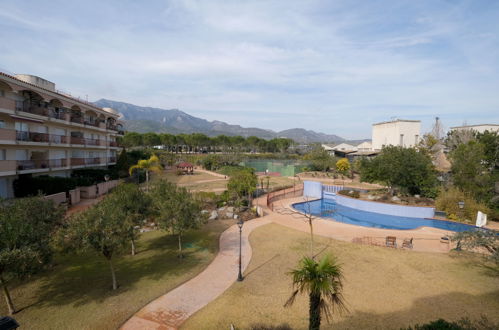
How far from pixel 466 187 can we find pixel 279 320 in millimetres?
25892

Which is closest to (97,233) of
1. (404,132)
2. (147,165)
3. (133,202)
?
(133,202)

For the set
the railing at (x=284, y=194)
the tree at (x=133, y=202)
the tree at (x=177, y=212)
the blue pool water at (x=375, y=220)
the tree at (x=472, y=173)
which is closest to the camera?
the tree at (x=177, y=212)

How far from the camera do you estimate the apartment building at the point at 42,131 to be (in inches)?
873

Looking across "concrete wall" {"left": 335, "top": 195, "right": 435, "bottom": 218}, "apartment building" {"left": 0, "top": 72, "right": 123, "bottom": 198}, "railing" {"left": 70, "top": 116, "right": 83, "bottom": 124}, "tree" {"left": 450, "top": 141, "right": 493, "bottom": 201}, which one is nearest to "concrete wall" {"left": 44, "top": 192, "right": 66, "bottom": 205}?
"apartment building" {"left": 0, "top": 72, "right": 123, "bottom": 198}

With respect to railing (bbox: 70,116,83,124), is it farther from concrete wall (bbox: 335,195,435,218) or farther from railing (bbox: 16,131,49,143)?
concrete wall (bbox: 335,195,435,218)

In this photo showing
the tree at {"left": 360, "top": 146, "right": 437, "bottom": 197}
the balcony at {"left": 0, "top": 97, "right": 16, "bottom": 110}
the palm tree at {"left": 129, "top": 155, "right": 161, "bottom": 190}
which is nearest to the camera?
the balcony at {"left": 0, "top": 97, "right": 16, "bottom": 110}

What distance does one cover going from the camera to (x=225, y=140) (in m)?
102

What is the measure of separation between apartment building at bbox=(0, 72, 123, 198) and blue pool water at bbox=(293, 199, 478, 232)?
26.4 metres

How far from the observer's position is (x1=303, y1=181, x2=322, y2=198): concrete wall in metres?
36.6

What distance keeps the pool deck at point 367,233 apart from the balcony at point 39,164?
75.3 ft

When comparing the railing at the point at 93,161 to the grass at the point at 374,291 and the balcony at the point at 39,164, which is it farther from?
the grass at the point at 374,291

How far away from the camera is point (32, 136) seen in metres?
24.8

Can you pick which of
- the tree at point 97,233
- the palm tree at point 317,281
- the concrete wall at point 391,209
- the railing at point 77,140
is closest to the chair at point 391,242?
the concrete wall at point 391,209

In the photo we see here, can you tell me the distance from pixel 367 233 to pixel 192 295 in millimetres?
14826
